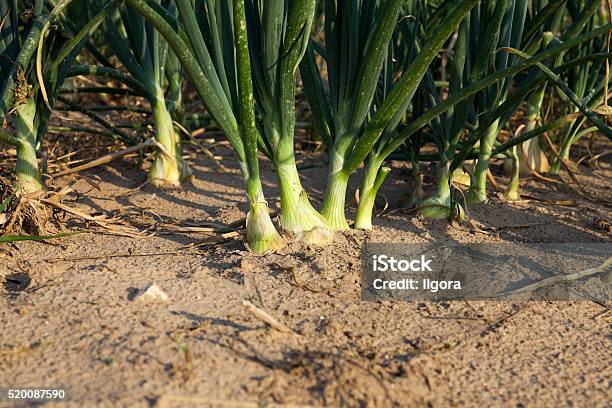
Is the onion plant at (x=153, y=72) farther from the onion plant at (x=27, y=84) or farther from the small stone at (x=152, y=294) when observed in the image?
the small stone at (x=152, y=294)

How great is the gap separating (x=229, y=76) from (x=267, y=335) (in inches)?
26.0

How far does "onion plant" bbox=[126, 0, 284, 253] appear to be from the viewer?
162 centimetres

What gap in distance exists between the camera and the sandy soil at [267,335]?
1304 millimetres

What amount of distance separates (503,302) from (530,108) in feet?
3.48

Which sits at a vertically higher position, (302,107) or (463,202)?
(302,107)

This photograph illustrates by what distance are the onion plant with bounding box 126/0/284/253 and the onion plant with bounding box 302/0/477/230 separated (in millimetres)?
204

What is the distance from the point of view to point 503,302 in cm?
172

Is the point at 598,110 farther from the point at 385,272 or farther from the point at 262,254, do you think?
the point at 262,254

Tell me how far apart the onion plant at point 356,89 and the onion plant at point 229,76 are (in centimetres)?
20

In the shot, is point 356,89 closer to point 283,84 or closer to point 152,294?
point 283,84

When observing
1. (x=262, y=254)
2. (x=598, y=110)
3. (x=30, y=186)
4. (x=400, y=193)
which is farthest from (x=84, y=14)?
(x=598, y=110)

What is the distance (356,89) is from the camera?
1.83 m

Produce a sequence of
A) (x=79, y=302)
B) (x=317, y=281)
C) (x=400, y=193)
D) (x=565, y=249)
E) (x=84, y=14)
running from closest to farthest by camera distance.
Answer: (x=79, y=302), (x=317, y=281), (x=565, y=249), (x=400, y=193), (x=84, y=14)

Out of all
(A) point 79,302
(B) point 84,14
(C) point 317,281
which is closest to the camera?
(A) point 79,302
